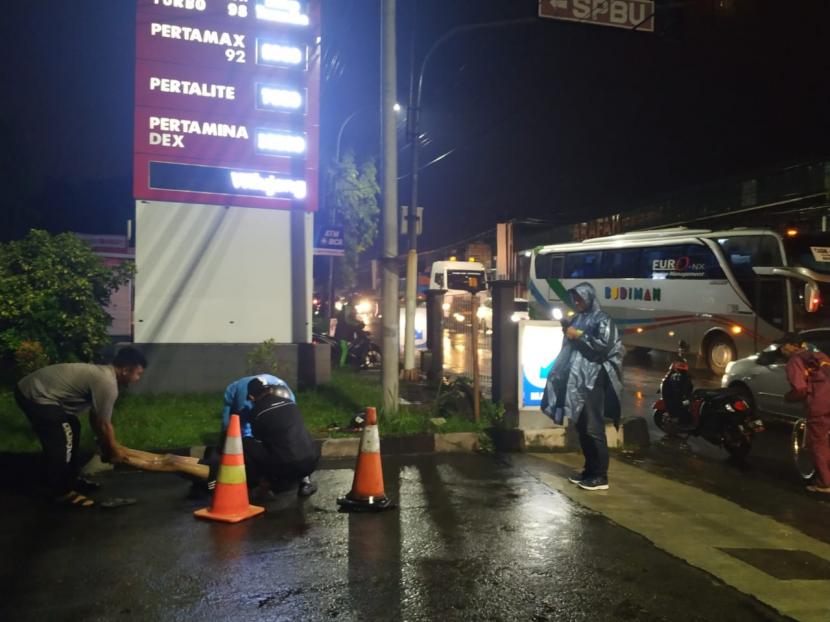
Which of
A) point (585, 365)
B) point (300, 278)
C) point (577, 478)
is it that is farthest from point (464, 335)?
point (585, 365)

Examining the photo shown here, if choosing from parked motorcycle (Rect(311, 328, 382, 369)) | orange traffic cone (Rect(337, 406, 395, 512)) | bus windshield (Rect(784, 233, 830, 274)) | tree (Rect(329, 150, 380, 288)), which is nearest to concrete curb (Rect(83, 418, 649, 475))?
orange traffic cone (Rect(337, 406, 395, 512))

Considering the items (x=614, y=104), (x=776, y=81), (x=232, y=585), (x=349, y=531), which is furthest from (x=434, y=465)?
(x=614, y=104)

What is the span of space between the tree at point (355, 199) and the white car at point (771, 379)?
59.7 ft

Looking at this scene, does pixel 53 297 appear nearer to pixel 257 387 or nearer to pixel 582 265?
pixel 257 387

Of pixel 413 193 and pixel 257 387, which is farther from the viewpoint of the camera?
pixel 413 193

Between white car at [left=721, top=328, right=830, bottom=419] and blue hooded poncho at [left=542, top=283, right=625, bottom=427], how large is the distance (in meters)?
4.38

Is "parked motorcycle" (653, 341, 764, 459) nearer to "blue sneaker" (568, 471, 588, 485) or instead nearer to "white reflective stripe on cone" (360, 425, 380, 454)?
"blue sneaker" (568, 471, 588, 485)

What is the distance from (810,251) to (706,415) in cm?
946

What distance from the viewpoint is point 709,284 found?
1831 cm

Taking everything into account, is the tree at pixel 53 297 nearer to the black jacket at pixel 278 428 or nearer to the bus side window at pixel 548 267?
the black jacket at pixel 278 428

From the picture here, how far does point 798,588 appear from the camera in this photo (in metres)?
4.22

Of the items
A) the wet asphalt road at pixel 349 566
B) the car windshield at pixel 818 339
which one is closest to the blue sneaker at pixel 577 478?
the wet asphalt road at pixel 349 566

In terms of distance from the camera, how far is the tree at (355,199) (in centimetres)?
2688

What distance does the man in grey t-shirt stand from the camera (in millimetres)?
5523
